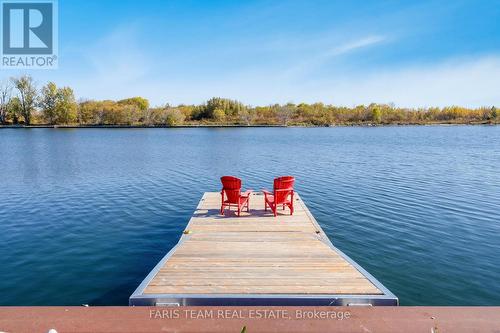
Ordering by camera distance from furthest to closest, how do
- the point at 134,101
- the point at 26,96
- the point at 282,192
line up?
the point at 134,101, the point at 26,96, the point at 282,192

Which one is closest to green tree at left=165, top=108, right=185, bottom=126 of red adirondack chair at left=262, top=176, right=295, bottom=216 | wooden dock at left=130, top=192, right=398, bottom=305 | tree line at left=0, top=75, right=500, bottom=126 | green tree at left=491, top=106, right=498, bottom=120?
tree line at left=0, top=75, right=500, bottom=126

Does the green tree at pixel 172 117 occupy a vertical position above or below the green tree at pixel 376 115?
below

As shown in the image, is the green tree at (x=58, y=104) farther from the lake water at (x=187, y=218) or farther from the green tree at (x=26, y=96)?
the lake water at (x=187, y=218)

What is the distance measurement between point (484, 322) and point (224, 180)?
280 inches

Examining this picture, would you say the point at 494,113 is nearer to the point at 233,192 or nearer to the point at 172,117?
the point at 172,117

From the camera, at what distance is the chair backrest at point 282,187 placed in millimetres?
9109

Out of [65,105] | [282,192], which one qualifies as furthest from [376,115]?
[282,192]

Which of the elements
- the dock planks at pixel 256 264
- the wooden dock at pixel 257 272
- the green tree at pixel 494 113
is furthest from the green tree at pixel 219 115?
the green tree at pixel 494 113

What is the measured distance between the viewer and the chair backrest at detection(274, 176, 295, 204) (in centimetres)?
911

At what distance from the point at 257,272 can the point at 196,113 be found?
11752cm

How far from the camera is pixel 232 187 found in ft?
30.0

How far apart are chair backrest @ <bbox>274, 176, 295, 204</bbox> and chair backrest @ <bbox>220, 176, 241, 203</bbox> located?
115cm

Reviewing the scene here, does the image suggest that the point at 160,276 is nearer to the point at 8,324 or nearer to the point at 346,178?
the point at 8,324

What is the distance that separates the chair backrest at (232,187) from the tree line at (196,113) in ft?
320
